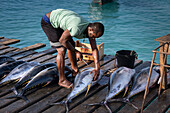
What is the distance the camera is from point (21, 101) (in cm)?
335

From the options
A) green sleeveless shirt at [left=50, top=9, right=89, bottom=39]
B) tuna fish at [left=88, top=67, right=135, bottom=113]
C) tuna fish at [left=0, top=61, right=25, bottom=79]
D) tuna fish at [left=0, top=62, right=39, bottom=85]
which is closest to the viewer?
green sleeveless shirt at [left=50, top=9, right=89, bottom=39]

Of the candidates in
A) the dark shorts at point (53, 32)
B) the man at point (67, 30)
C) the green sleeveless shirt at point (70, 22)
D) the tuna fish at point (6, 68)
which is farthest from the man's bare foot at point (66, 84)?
the tuna fish at point (6, 68)

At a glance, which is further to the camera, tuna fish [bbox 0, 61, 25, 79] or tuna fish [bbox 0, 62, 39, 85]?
tuna fish [bbox 0, 61, 25, 79]

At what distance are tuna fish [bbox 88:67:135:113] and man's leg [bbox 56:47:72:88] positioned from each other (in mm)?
847

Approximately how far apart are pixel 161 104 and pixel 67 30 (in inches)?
77.0

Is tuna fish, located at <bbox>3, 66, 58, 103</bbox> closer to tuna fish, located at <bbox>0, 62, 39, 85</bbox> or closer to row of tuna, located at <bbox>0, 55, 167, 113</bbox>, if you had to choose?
row of tuna, located at <bbox>0, 55, 167, 113</bbox>

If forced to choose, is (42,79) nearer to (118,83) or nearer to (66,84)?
(66,84)

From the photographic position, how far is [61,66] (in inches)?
145

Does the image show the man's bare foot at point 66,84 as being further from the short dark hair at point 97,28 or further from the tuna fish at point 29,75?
the short dark hair at point 97,28

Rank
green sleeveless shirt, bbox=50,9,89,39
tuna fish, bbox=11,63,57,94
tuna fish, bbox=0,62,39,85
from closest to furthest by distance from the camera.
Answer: green sleeveless shirt, bbox=50,9,89,39 → tuna fish, bbox=11,63,57,94 → tuna fish, bbox=0,62,39,85

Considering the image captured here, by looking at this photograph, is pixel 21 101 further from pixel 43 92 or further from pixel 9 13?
pixel 9 13

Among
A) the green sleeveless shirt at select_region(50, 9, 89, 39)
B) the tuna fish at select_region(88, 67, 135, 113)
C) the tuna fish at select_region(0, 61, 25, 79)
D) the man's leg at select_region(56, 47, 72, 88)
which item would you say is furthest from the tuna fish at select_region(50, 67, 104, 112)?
the tuna fish at select_region(0, 61, 25, 79)

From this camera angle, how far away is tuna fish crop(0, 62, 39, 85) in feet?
13.1

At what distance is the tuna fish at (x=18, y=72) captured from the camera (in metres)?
3.98
